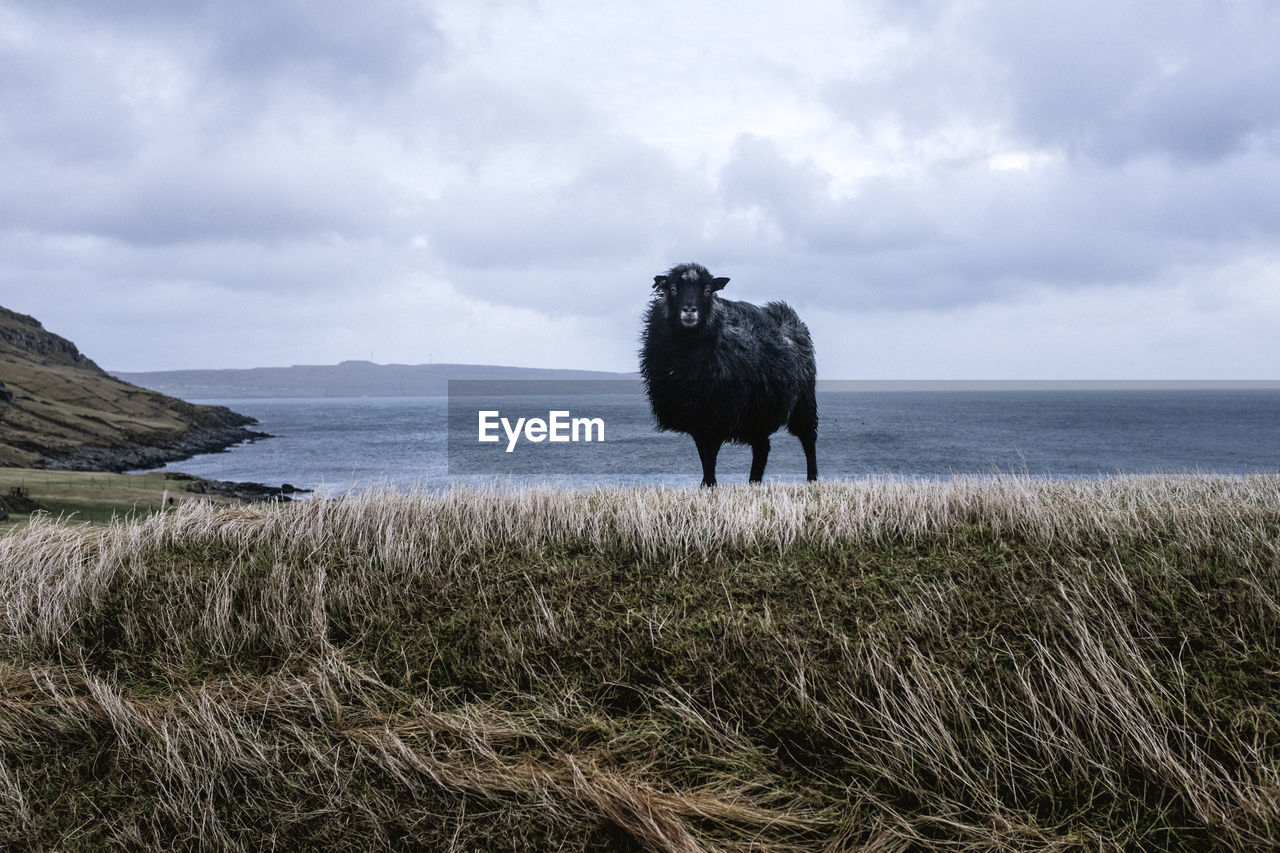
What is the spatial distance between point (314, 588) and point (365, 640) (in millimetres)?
748

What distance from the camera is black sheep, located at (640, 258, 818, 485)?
9.80m

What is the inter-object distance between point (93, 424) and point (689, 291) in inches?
1654

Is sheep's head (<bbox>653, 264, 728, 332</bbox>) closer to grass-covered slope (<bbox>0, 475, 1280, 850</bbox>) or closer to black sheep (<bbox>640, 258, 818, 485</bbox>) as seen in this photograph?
black sheep (<bbox>640, 258, 818, 485</bbox>)

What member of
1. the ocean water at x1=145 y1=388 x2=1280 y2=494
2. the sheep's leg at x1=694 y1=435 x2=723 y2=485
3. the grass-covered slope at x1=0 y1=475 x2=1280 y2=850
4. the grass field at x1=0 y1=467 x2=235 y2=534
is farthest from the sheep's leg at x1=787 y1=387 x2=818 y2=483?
the ocean water at x1=145 y1=388 x2=1280 y2=494

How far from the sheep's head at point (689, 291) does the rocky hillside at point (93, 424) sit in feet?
61.6

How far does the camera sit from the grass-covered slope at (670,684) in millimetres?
3822

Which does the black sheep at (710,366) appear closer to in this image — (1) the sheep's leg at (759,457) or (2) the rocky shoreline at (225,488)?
(1) the sheep's leg at (759,457)

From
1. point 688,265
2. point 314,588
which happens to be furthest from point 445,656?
point 688,265

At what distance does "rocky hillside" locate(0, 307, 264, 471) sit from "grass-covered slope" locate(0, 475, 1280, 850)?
1830cm

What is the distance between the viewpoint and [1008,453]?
56188mm

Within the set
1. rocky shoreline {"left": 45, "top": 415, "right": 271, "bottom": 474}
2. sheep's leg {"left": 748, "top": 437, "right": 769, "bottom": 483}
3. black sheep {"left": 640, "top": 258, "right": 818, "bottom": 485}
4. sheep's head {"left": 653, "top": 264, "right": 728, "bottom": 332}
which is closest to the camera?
sheep's head {"left": 653, "top": 264, "right": 728, "bottom": 332}

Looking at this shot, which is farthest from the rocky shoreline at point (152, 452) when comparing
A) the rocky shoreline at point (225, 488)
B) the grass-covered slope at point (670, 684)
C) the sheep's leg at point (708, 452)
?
the grass-covered slope at point (670, 684)

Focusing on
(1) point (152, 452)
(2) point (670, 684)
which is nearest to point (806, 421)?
(2) point (670, 684)

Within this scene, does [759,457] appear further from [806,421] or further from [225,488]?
[225,488]
